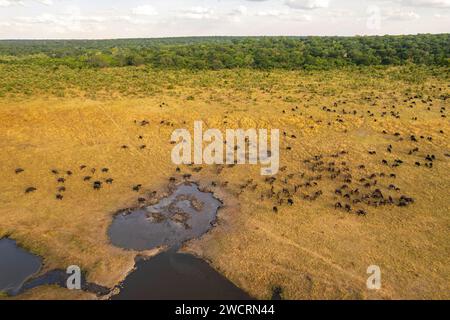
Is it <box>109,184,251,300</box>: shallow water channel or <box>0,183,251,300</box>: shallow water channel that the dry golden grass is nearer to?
<box>0,183,251,300</box>: shallow water channel

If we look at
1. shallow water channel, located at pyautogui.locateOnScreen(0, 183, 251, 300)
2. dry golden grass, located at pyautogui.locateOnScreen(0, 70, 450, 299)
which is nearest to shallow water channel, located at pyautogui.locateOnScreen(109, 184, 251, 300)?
shallow water channel, located at pyautogui.locateOnScreen(0, 183, 251, 300)

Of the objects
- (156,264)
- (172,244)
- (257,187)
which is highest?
(257,187)

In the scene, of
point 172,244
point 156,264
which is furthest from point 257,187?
point 156,264

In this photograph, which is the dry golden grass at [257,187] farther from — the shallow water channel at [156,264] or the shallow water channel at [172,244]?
the shallow water channel at [172,244]

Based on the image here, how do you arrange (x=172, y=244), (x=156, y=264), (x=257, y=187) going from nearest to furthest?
1. (x=156, y=264)
2. (x=172, y=244)
3. (x=257, y=187)

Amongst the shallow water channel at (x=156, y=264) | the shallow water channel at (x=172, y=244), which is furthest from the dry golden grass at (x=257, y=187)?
the shallow water channel at (x=172, y=244)

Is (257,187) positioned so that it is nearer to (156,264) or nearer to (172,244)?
(172,244)

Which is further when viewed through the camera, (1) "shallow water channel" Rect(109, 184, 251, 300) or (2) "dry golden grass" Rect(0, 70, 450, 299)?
(2) "dry golden grass" Rect(0, 70, 450, 299)

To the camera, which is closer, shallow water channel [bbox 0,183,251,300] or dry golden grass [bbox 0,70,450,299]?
shallow water channel [bbox 0,183,251,300]

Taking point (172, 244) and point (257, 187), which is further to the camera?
point (257, 187)
